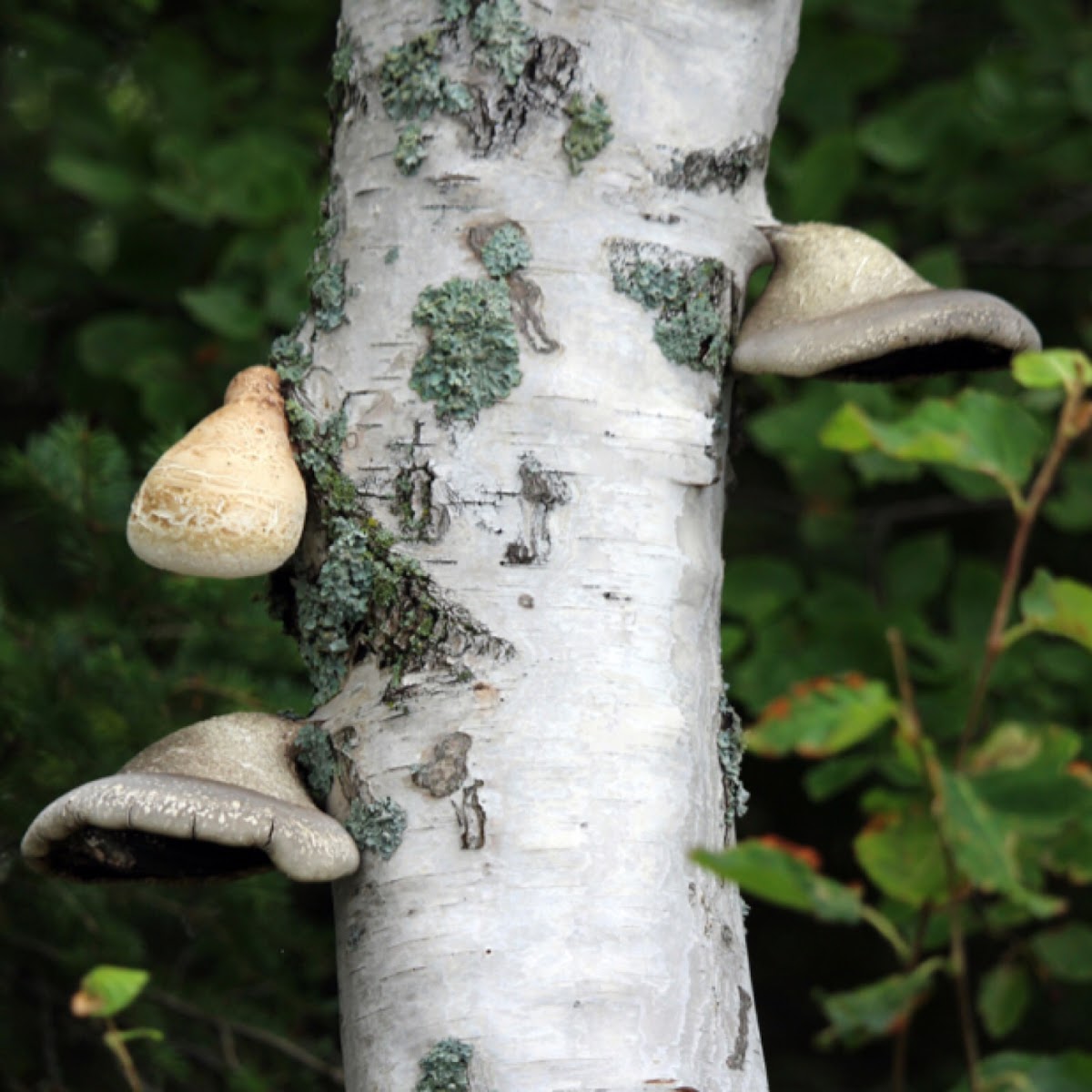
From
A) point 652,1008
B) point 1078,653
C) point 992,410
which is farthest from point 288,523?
point 1078,653

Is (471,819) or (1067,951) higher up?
(471,819)

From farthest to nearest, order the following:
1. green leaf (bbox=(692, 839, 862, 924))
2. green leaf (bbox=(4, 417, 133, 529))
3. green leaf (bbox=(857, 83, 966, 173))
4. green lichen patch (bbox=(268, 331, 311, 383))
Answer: green leaf (bbox=(857, 83, 966, 173)), green leaf (bbox=(4, 417, 133, 529)), green lichen patch (bbox=(268, 331, 311, 383)), green leaf (bbox=(692, 839, 862, 924))

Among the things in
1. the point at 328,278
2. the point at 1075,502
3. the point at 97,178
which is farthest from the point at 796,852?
the point at 97,178

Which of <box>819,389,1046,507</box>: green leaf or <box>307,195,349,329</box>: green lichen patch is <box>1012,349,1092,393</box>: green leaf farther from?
<box>307,195,349,329</box>: green lichen patch

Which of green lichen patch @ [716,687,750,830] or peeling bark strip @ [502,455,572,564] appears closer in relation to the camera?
peeling bark strip @ [502,455,572,564]

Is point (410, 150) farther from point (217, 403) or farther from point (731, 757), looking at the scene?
point (217, 403)

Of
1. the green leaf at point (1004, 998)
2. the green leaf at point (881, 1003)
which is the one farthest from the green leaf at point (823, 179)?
the green leaf at point (881, 1003)

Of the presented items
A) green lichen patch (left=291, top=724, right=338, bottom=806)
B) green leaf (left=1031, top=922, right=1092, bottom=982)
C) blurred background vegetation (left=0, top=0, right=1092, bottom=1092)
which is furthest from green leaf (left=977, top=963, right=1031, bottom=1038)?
green lichen patch (left=291, top=724, right=338, bottom=806)
